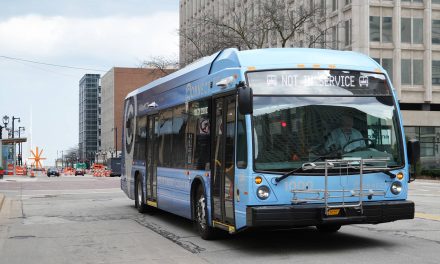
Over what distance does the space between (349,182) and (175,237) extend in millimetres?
4167

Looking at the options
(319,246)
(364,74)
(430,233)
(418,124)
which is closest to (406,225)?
(430,233)

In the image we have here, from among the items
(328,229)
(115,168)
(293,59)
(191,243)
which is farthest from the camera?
(115,168)

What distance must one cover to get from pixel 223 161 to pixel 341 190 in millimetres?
2001

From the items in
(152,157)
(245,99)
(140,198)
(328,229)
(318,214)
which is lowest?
(328,229)

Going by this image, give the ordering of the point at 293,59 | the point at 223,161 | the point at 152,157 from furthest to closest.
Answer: the point at 152,157 → the point at 223,161 → the point at 293,59

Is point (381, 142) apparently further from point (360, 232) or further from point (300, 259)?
point (360, 232)

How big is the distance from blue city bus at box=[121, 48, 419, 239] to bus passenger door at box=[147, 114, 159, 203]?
A: 4.26 metres

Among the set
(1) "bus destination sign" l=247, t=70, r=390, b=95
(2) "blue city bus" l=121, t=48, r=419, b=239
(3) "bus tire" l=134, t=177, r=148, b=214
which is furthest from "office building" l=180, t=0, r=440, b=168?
(1) "bus destination sign" l=247, t=70, r=390, b=95

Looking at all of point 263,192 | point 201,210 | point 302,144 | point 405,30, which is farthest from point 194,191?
point 405,30

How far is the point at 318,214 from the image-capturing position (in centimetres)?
877

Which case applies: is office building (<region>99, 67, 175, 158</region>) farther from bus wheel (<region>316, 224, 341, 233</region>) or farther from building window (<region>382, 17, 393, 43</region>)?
bus wheel (<region>316, 224, 341, 233</region>)

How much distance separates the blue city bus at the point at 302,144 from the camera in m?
8.77

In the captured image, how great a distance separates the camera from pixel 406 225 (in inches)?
505

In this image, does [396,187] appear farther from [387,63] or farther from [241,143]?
[387,63]
